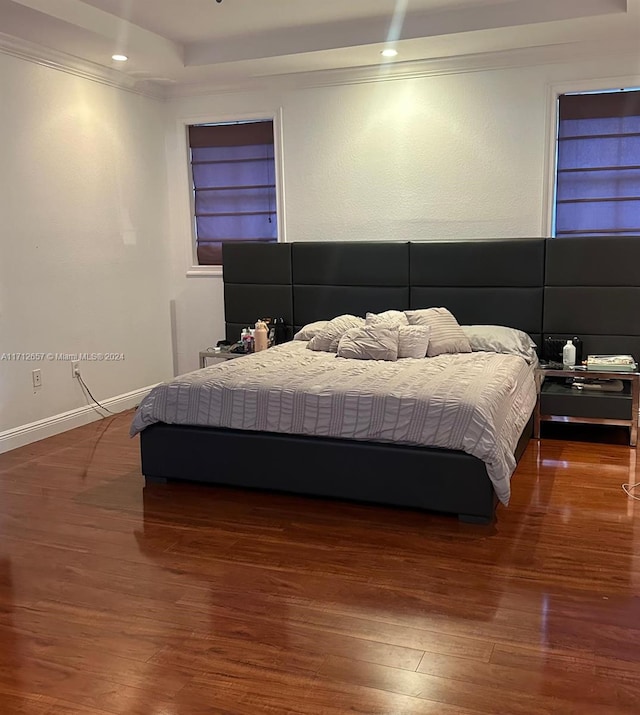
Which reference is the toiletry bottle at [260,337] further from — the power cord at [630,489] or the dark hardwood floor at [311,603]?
the power cord at [630,489]

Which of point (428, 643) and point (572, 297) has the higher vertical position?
point (572, 297)

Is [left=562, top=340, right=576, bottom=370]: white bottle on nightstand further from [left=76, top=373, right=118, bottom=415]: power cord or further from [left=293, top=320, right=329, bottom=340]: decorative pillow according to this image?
[left=76, top=373, right=118, bottom=415]: power cord

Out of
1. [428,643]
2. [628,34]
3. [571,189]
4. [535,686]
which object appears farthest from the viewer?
[571,189]

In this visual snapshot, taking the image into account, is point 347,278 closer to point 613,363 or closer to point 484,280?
point 484,280

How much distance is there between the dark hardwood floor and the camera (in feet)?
6.77

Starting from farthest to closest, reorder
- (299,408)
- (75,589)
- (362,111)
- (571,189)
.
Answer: (362,111), (571,189), (299,408), (75,589)

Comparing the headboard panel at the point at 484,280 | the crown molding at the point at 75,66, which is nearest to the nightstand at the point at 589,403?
the headboard panel at the point at 484,280

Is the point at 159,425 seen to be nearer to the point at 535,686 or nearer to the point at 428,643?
the point at 428,643

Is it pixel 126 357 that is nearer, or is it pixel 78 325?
pixel 78 325

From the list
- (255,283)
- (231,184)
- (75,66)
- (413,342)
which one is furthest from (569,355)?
(75,66)

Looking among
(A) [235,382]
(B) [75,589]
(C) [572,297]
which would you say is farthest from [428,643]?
(C) [572,297]

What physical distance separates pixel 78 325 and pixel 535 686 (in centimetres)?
402

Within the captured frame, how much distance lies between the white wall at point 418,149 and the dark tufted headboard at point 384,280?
25 cm

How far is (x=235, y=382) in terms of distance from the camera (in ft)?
12.2
